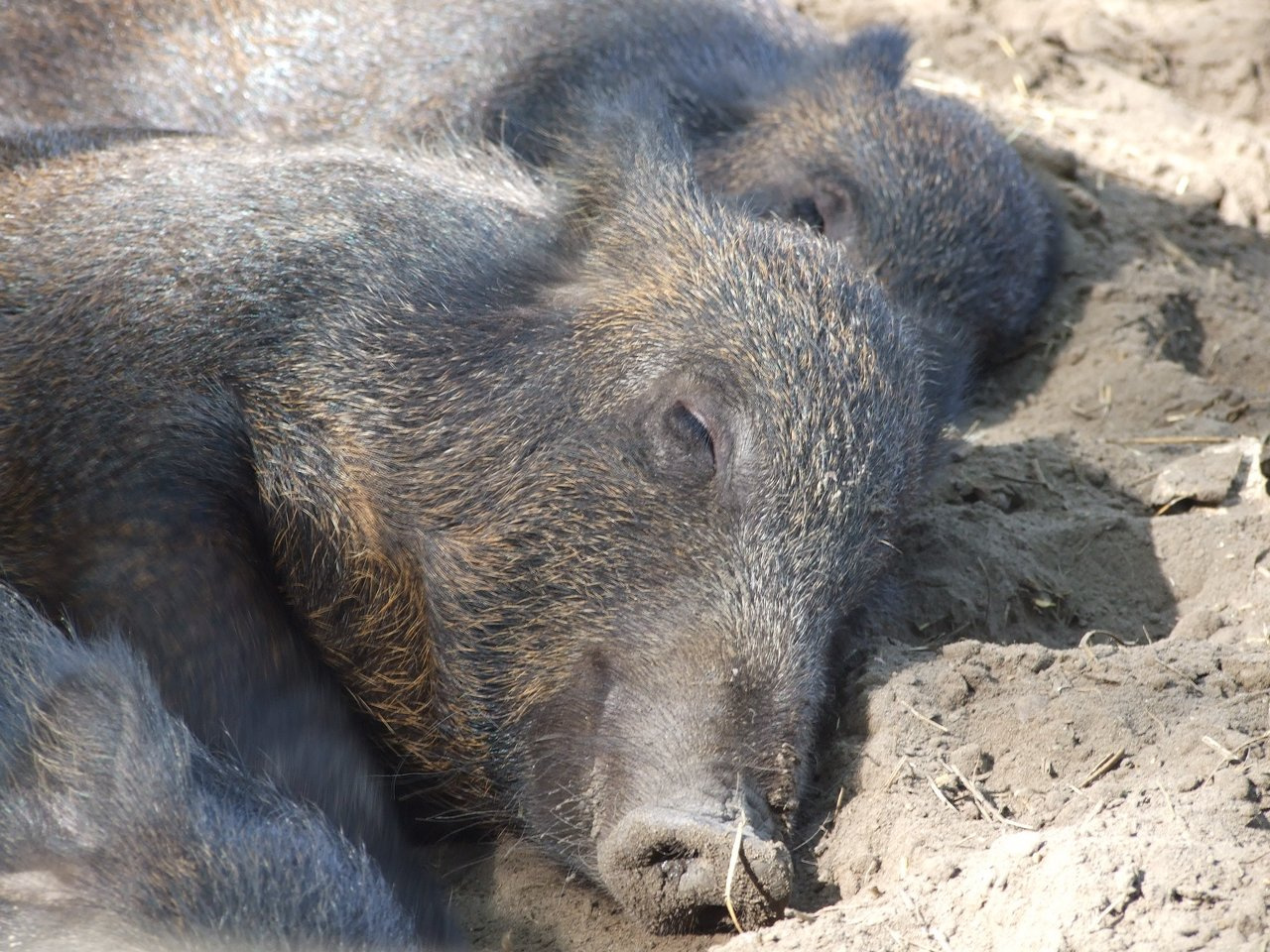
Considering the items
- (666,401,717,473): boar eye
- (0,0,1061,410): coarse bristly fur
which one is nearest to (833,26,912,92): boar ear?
(0,0,1061,410): coarse bristly fur

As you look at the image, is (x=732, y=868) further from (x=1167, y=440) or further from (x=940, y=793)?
(x=1167, y=440)

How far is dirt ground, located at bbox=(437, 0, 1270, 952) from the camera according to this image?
3139 millimetres

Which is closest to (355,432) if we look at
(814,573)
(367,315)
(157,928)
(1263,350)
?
(367,315)

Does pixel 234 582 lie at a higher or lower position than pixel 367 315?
lower

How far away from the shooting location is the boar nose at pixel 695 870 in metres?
3.23

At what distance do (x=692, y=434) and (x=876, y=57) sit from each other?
122 inches

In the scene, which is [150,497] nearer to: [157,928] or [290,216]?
[290,216]

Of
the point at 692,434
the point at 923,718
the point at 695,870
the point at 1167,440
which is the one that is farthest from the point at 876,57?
the point at 695,870

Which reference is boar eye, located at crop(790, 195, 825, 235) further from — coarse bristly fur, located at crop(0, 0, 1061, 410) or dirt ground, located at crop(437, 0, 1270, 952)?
dirt ground, located at crop(437, 0, 1270, 952)

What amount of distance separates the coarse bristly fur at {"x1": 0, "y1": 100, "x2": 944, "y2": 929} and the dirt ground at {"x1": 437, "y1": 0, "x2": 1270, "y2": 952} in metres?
0.23

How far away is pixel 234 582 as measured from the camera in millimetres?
3811

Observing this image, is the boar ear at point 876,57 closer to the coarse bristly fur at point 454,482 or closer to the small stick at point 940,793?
the coarse bristly fur at point 454,482

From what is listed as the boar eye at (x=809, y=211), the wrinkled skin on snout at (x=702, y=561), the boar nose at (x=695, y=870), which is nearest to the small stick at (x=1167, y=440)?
the boar eye at (x=809, y=211)

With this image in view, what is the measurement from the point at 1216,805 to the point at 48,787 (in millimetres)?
2272
